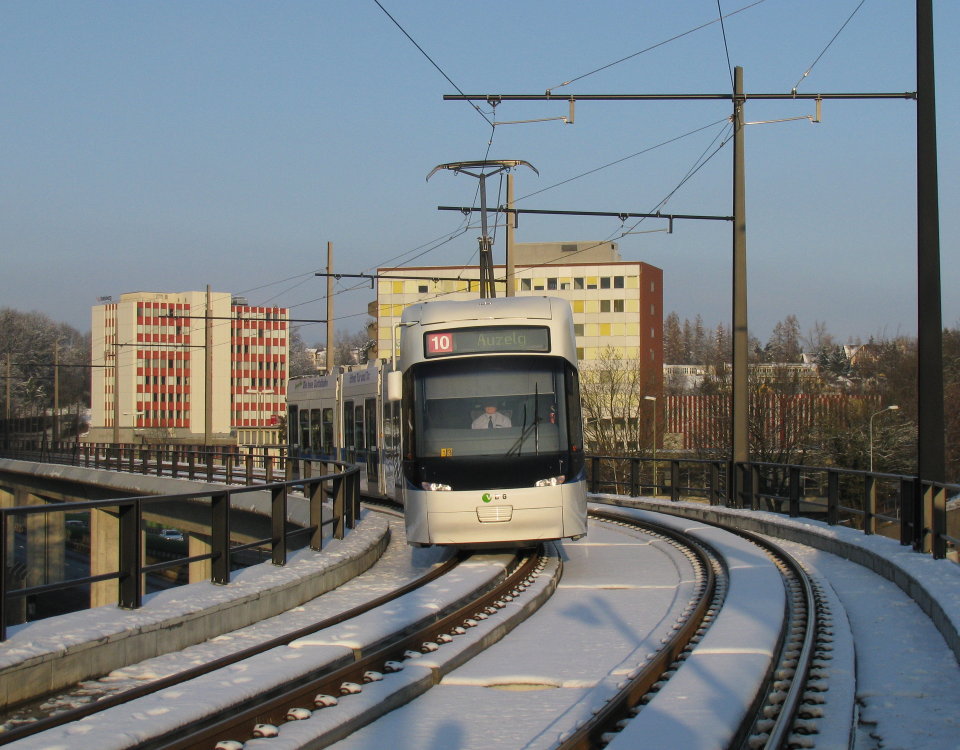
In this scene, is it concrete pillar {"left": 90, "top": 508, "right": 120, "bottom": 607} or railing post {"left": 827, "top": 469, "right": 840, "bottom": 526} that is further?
concrete pillar {"left": 90, "top": 508, "right": 120, "bottom": 607}

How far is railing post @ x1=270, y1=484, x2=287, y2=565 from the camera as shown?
40.6 ft

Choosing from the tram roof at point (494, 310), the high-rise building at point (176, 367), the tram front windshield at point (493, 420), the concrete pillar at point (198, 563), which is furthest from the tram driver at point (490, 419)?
the high-rise building at point (176, 367)

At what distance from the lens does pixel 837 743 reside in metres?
6.38

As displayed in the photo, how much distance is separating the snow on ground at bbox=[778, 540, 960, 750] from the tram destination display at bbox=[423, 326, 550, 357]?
14.7 ft

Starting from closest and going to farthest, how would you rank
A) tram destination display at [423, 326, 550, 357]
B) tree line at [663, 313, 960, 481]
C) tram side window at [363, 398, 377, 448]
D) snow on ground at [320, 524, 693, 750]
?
Result: snow on ground at [320, 524, 693, 750], tram destination display at [423, 326, 550, 357], tram side window at [363, 398, 377, 448], tree line at [663, 313, 960, 481]

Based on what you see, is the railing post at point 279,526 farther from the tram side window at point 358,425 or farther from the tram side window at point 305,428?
the tram side window at point 305,428

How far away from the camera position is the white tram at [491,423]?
45.4ft

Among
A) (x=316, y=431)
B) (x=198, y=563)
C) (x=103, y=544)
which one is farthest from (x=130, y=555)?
(x=103, y=544)

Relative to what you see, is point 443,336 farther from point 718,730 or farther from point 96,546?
point 96,546

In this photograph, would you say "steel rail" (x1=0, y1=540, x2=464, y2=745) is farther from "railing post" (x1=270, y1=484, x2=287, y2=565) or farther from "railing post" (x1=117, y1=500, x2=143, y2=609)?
"railing post" (x1=270, y1=484, x2=287, y2=565)

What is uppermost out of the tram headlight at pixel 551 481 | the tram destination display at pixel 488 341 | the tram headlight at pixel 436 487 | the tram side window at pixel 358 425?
the tram destination display at pixel 488 341

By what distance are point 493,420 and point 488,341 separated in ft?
3.31

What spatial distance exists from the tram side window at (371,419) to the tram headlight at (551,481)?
34.6 ft

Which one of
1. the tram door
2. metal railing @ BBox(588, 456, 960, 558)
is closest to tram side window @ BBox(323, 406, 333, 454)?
the tram door
